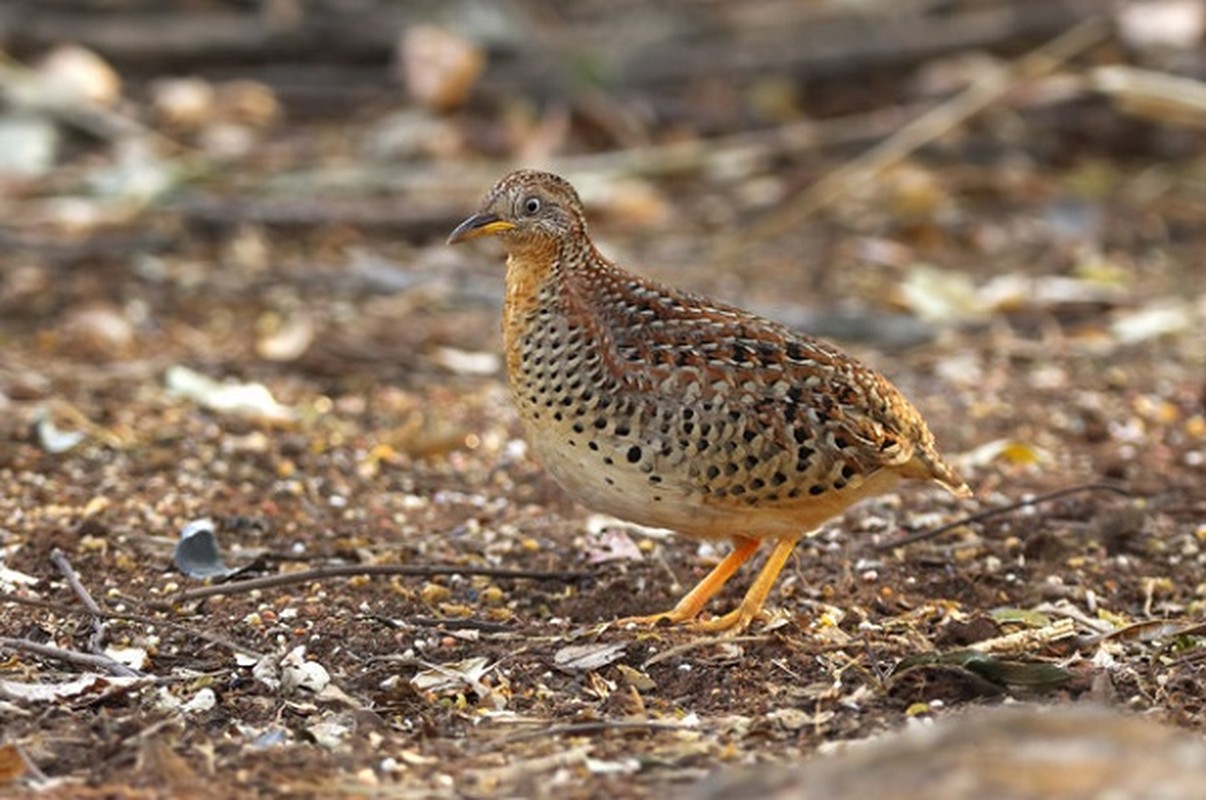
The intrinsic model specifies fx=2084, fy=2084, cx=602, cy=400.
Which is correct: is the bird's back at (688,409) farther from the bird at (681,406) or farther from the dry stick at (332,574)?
the dry stick at (332,574)

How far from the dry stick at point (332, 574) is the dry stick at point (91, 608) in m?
0.20

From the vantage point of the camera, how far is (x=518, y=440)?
762 centimetres

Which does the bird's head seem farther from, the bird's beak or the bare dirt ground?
the bare dirt ground

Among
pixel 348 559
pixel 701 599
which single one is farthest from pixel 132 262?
pixel 701 599

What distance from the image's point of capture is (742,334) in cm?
560

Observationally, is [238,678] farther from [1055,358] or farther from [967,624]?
[1055,358]

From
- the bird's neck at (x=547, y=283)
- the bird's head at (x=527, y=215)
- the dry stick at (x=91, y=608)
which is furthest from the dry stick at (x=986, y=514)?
the dry stick at (x=91, y=608)

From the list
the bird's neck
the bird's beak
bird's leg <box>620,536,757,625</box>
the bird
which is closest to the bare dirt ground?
bird's leg <box>620,536,757,625</box>

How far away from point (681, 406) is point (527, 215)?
76 centimetres

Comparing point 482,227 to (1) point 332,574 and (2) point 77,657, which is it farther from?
(2) point 77,657

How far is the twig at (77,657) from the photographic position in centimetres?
514

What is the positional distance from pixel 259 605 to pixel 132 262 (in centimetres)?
415

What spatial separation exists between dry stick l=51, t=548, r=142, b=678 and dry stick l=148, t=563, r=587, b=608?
20cm

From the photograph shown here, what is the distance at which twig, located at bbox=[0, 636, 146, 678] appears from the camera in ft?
16.9
